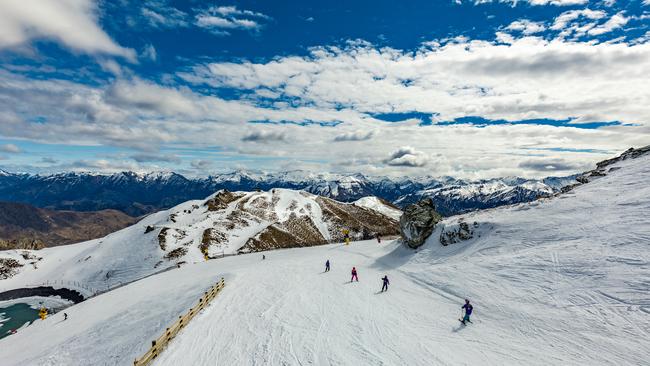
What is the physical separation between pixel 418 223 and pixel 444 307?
970 inches

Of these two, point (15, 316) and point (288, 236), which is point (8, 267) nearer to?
point (15, 316)

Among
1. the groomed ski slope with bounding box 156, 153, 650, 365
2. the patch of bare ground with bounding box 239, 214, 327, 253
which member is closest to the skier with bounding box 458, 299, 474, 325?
the groomed ski slope with bounding box 156, 153, 650, 365

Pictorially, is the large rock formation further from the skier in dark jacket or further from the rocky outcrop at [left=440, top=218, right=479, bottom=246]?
the skier in dark jacket

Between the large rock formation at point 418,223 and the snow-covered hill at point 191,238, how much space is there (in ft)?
117

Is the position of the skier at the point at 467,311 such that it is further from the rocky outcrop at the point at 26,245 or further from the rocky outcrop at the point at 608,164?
the rocky outcrop at the point at 26,245

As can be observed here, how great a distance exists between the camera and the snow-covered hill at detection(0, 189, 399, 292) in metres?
92.6

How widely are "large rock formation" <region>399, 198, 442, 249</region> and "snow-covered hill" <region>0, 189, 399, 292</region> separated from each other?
117ft

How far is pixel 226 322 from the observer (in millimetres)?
25031

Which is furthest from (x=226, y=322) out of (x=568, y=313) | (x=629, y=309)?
(x=629, y=309)

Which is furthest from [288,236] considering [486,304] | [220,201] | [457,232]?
[486,304]

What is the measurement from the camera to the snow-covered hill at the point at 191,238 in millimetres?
92562

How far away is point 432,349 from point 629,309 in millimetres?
14035

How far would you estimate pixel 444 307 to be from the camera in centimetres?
2719

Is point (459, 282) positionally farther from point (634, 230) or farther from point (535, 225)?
point (634, 230)
